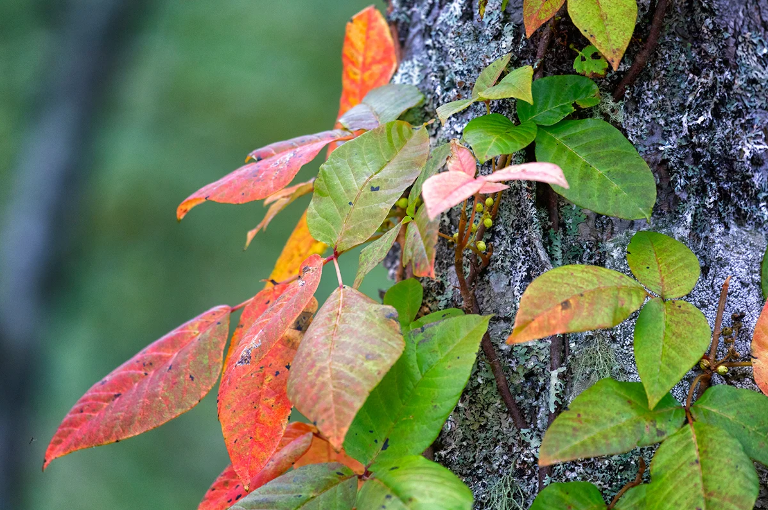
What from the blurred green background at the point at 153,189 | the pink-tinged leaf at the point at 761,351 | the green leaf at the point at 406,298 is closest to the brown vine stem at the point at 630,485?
the pink-tinged leaf at the point at 761,351

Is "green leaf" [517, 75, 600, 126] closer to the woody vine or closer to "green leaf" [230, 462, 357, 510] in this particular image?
the woody vine

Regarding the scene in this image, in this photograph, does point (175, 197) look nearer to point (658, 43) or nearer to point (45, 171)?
point (45, 171)

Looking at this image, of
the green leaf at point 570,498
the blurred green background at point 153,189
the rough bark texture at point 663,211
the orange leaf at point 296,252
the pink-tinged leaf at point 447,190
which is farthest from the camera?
the blurred green background at point 153,189

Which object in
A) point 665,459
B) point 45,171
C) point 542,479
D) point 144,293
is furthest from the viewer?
point 144,293

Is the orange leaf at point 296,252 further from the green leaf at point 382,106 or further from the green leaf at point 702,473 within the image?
the green leaf at point 702,473

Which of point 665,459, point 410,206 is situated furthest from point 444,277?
point 665,459
